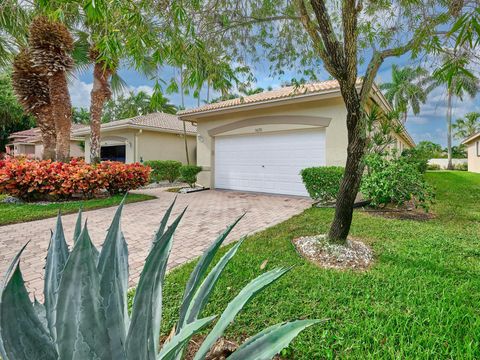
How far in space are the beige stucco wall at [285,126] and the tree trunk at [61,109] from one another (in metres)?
5.21

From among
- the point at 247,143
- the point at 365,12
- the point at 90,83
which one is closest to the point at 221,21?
the point at 365,12

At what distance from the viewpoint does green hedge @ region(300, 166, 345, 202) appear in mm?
7656

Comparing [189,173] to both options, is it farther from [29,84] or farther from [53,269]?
[53,269]

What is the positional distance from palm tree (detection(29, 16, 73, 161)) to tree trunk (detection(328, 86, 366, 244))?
10.1m

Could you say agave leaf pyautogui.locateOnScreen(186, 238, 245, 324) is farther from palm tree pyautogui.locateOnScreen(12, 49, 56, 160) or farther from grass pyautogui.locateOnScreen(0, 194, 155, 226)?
palm tree pyautogui.locateOnScreen(12, 49, 56, 160)

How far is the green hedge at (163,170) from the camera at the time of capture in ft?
48.3

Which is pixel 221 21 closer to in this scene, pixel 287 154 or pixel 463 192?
pixel 287 154

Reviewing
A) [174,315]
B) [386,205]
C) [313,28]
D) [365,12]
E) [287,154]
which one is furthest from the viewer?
[287,154]

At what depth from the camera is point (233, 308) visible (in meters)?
1.33

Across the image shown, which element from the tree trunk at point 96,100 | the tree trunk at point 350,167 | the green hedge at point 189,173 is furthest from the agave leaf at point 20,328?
the tree trunk at point 96,100

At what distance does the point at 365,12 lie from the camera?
157 inches

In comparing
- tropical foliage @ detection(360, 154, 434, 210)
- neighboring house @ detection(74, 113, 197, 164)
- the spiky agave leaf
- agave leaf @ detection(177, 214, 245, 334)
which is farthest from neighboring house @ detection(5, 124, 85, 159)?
agave leaf @ detection(177, 214, 245, 334)

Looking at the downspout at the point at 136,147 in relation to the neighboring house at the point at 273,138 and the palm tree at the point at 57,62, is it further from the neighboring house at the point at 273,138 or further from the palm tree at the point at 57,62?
the palm tree at the point at 57,62

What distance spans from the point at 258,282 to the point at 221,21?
3.90 metres
